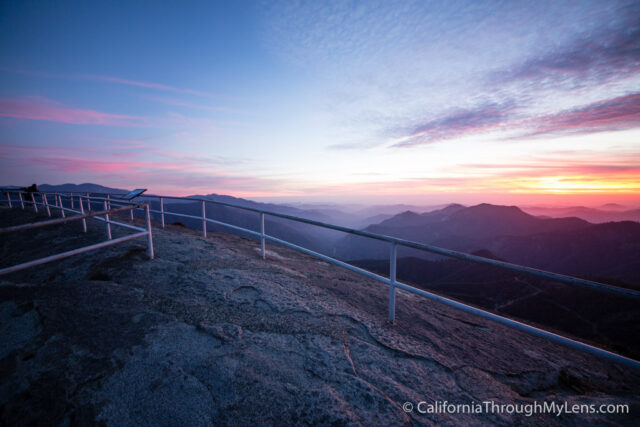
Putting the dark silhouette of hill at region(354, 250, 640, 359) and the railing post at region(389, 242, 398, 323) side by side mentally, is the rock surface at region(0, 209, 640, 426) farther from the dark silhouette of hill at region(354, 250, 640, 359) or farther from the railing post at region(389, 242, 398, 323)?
the dark silhouette of hill at region(354, 250, 640, 359)

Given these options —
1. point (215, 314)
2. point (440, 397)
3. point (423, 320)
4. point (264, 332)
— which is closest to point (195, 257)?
point (215, 314)

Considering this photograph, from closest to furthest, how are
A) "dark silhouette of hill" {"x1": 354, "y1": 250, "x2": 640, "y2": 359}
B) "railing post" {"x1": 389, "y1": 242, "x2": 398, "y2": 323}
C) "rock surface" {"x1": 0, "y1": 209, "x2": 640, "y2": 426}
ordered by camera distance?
"rock surface" {"x1": 0, "y1": 209, "x2": 640, "y2": 426} → "railing post" {"x1": 389, "y1": 242, "x2": 398, "y2": 323} → "dark silhouette of hill" {"x1": 354, "y1": 250, "x2": 640, "y2": 359}

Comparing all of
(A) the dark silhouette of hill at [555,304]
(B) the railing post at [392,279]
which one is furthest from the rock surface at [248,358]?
(A) the dark silhouette of hill at [555,304]

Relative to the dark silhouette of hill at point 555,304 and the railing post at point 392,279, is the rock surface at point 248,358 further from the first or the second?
the dark silhouette of hill at point 555,304

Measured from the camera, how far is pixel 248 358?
7.70 feet

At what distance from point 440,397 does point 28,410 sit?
311 centimetres

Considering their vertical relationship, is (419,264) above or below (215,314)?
below

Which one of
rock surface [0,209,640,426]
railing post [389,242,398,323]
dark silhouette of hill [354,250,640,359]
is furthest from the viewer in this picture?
dark silhouette of hill [354,250,640,359]

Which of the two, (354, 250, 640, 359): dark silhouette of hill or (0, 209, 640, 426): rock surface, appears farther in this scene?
(354, 250, 640, 359): dark silhouette of hill

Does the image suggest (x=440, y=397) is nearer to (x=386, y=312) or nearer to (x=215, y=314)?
(x=386, y=312)

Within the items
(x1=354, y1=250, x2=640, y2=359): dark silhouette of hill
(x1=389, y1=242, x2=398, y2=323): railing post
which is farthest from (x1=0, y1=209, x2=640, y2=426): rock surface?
(x1=354, y1=250, x2=640, y2=359): dark silhouette of hill

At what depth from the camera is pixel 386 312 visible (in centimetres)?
369

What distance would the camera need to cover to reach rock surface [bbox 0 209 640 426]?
1916 mm

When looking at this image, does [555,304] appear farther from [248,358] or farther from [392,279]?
[248,358]
